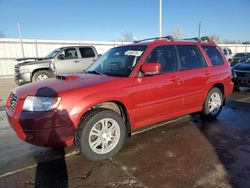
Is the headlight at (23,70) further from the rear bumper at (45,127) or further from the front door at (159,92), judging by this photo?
the front door at (159,92)

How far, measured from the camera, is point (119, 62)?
4230mm

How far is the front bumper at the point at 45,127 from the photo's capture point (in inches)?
120

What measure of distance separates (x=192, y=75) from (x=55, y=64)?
25.6ft

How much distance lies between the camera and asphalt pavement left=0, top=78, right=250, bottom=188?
2.93 m

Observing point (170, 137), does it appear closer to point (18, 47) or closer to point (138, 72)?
point (138, 72)

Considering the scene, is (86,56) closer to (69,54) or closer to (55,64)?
(69,54)

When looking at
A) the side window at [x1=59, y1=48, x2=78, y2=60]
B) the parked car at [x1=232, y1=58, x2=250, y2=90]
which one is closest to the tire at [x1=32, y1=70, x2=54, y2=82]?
the side window at [x1=59, y1=48, x2=78, y2=60]

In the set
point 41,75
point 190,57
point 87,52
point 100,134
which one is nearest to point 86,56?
point 87,52

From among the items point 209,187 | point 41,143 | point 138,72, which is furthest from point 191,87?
point 41,143

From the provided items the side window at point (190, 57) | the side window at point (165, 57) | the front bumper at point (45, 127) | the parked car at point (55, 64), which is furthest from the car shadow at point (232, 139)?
the parked car at point (55, 64)

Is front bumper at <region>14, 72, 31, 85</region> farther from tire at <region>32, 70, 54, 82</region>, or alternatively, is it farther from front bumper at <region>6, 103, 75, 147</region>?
front bumper at <region>6, 103, 75, 147</region>

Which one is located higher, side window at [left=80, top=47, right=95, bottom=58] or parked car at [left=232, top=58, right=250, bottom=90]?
side window at [left=80, top=47, right=95, bottom=58]

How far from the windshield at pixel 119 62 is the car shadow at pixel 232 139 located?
201cm

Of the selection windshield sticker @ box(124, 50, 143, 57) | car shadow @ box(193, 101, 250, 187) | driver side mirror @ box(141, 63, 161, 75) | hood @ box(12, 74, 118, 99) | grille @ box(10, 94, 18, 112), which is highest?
windshield sticker @ box(124, 50, 143, 57)
